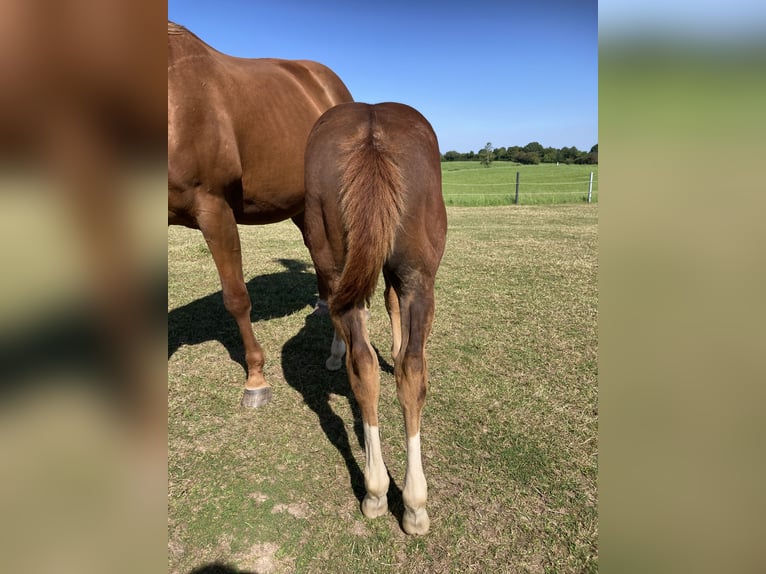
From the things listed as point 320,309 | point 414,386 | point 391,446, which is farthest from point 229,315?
point 414,386

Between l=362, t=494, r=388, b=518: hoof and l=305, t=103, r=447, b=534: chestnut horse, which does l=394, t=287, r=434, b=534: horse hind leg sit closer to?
l=305, t=103, r=447, b=534: chestnut horse

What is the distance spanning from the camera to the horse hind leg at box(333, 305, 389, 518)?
204 centimetres

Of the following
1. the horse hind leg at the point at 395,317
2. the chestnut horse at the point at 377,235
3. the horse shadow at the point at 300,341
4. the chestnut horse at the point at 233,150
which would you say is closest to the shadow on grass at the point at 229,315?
the horse shadow at the point at 300,341

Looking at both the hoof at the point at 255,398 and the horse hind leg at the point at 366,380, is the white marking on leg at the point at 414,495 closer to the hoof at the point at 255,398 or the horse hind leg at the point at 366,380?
the horse hind leg at the point at 366,380

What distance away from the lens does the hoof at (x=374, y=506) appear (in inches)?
85.5

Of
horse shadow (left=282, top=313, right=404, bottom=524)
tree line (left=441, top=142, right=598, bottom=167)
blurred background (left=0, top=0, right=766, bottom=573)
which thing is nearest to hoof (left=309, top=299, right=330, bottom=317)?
horse shadow (left=282, top=313, right=404, bottom=524)

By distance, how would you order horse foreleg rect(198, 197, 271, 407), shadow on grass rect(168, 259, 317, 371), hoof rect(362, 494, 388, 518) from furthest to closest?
shadow on grass rect(168, 259, 317, 371), horse foreleg rect(198, 197, 271, 407), hoof rect(362, 494, 388, 518)

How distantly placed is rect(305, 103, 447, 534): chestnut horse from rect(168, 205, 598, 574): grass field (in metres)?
0.27

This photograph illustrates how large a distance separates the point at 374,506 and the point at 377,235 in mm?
1433

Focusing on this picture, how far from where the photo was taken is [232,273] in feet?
10.4
